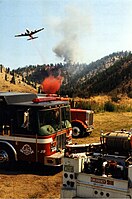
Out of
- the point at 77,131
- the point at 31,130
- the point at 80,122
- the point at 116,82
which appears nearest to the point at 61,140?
the point at 31,130

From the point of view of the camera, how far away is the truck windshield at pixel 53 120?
11.0 metres

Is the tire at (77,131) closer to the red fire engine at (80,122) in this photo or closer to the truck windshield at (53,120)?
the red fire engine at (80,122)

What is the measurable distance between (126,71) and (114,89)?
371 inches

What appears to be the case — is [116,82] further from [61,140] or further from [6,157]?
[6,157]

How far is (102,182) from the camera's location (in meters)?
6.77

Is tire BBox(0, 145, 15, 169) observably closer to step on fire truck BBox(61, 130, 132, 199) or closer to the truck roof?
the truck roof

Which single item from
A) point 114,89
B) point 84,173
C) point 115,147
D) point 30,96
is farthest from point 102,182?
point 114,89

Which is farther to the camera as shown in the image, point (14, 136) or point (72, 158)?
point (14, 136)

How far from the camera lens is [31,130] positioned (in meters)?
11.0

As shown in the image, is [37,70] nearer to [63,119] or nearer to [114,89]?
[114,89]

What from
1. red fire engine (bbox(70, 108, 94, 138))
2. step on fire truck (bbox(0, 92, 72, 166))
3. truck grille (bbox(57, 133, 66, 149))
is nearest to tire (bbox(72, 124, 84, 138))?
red fire engine (bbox(70, 108, 94, 138))

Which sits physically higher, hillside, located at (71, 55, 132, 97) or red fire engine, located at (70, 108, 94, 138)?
hillside, located at (71, 55, 132, 97)

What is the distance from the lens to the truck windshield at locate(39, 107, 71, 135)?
10953 mm

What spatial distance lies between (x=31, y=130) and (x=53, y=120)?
850 millimetres
